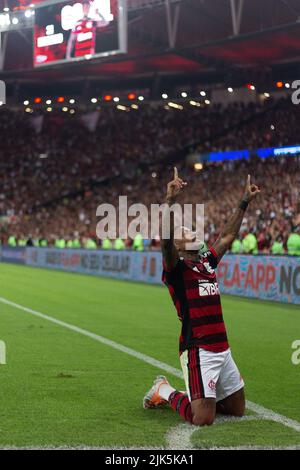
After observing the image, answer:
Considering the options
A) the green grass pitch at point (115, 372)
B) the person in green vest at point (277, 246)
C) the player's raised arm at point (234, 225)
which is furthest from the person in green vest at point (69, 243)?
the player's raised arm at point (234, 225)

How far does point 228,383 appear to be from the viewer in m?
6.96

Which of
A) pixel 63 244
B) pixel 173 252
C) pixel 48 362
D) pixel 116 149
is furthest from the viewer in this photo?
pixel 116 149

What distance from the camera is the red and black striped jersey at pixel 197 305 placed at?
6879 mm

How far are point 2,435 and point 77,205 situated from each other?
1679 inches

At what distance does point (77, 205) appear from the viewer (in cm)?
4853

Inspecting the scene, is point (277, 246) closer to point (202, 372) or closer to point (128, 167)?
point (202, 372)

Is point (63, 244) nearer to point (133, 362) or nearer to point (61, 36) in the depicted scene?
point (61, 36)

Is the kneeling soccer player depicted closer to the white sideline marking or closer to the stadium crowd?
the white sideline marking

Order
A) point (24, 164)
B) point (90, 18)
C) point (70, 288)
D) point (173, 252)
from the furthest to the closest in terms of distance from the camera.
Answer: point (24, 164)
point (90, 18)
point (70, 288)
point (173, 252)

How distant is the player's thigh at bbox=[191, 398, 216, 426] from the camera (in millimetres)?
6605

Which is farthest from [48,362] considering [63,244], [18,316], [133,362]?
[63,244]

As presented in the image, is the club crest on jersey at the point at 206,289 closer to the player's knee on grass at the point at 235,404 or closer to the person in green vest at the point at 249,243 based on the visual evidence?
the player's knee on grass at the point at 235,404

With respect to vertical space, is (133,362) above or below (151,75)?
below

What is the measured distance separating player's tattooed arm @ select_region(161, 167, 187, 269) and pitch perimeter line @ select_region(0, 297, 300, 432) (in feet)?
5.19
